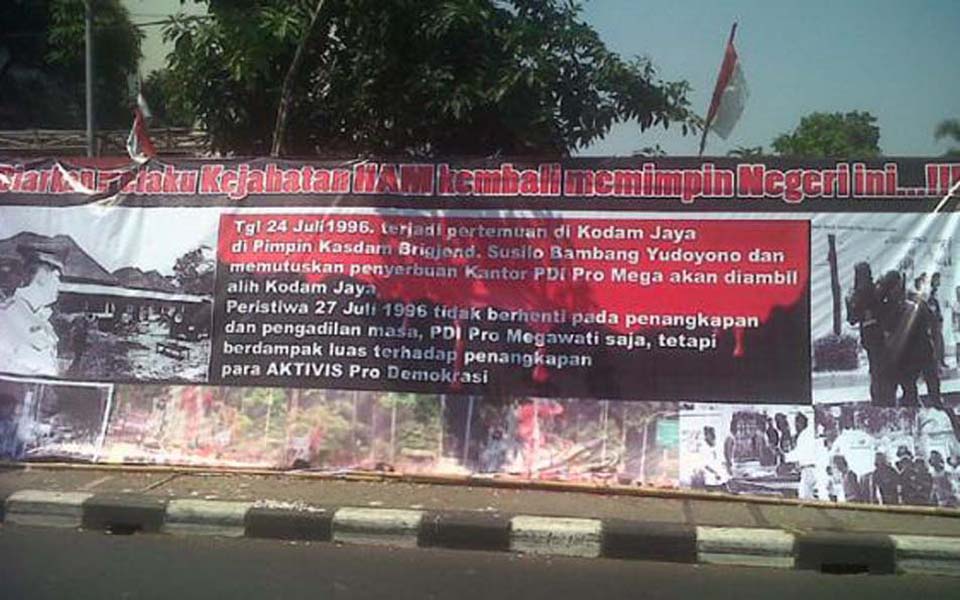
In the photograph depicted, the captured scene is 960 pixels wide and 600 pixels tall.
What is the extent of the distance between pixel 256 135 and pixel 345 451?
2.98m

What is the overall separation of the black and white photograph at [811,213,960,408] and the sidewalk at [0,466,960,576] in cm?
75

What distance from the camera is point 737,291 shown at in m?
5.95

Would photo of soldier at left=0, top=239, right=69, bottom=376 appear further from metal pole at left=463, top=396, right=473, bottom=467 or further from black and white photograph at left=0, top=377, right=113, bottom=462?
metal pole at left=463, top=396, right=473, bottom=467

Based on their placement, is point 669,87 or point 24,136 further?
point 24,136

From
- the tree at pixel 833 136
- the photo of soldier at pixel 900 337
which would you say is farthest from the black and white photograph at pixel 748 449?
the tree at pixel 833 136

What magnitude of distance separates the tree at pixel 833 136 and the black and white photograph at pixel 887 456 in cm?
2869

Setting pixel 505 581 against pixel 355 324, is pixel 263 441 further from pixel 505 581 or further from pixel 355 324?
pixel 505 581

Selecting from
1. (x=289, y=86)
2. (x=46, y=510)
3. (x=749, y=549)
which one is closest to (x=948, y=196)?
(x=749, y=549)

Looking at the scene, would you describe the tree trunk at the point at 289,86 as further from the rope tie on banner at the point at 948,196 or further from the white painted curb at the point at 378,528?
the rope tie on banner at the point at 948,196

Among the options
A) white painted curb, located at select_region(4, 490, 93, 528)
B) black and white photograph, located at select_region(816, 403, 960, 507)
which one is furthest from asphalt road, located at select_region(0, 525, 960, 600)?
black and white photograph, located at select_region(816, 403, 960, 507)

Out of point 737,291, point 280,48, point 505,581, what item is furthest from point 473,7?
point 505,581

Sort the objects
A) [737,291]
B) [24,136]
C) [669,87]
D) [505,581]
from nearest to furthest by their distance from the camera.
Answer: [505,581], [737,291], [669,87], [24,136]

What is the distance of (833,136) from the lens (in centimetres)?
3406

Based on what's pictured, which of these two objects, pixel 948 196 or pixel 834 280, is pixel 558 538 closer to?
pixel 834 280
